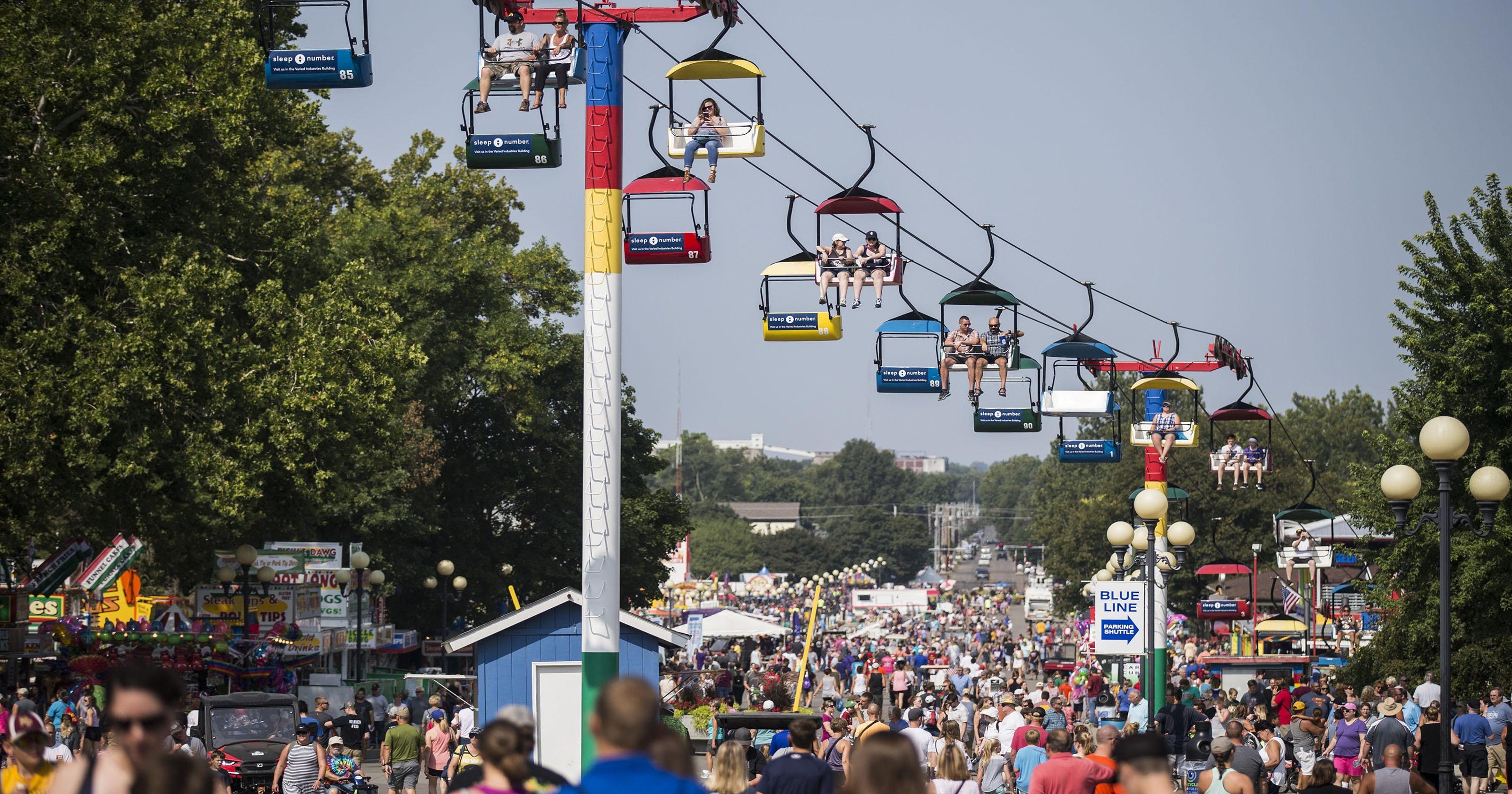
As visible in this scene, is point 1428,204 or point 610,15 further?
point 1428,204

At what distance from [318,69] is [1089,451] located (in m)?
21.7

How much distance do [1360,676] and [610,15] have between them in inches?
801

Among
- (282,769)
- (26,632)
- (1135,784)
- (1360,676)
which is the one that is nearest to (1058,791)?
(1135,784)

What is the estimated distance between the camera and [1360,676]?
3009cm

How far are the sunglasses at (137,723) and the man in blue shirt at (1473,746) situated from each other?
1711 centimetres

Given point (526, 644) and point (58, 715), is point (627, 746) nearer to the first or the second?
point (526, 644)

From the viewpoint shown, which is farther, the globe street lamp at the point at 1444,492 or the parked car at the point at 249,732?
the parked car at the point at 249,732

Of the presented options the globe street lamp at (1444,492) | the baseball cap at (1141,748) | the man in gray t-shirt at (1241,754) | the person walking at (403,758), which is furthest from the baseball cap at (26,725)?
the globe street lamp at (1444,492)

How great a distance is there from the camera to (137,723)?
6188 mm

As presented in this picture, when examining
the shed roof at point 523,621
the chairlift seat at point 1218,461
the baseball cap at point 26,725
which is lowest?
the shed roof at point 523,621

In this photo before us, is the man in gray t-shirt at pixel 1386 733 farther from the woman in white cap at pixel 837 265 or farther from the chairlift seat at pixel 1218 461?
the chairlift seat at pixel 1218 461

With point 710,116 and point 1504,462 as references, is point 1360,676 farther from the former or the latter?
point 710,116

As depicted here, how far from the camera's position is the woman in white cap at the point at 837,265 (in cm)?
2156

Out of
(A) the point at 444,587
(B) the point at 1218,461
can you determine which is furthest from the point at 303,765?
(A) the point at 444,587
